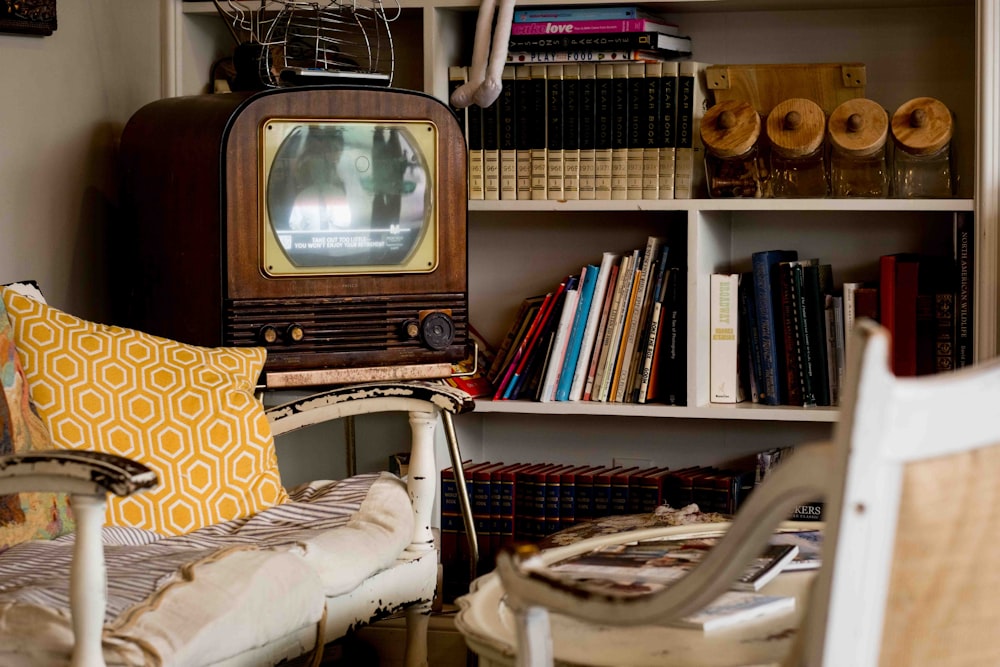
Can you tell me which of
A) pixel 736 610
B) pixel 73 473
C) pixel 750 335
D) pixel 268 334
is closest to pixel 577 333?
pixel 750 335

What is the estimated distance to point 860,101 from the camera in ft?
7.39

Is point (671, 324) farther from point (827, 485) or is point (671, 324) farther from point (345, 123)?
point (827, 485)

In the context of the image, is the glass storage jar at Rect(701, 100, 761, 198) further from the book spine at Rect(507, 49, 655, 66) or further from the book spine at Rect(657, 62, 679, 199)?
the book spine at Rect(507, 49, 655, 66)

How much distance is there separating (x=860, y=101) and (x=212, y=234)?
1175 mm

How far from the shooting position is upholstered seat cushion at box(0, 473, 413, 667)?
1.16 m

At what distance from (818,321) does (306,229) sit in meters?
0.97

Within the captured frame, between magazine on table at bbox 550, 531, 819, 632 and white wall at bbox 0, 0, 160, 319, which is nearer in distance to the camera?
magazine on table at bbox 550, 531, 819, 632

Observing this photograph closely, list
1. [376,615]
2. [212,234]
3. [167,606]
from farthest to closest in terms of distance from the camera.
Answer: [212,234], [376,615], [167,606]

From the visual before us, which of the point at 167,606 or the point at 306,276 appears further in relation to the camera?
the point at 306,276

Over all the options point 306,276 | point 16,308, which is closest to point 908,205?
point 306,276

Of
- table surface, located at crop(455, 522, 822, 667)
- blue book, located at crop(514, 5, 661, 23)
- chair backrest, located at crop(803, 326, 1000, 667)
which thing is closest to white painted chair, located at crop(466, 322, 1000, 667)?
chair backrest, located at crop(803, 326, 1000, 667)

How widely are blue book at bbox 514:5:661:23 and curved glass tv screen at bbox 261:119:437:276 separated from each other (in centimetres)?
42

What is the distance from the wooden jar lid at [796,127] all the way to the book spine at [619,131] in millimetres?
270

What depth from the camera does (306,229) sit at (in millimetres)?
2035
